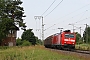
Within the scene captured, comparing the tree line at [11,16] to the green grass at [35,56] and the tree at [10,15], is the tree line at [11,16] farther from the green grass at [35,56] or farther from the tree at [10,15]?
the green grass at [35,56]

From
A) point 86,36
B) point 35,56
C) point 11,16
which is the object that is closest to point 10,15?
point 11,16

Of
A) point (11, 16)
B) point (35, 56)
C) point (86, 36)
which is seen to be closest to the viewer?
point (35, 56)

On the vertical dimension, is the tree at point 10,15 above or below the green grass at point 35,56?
above

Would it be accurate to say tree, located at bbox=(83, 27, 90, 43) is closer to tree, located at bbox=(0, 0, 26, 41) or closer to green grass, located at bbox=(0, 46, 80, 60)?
tree, located at bbox=(0, 0, 26, 41)

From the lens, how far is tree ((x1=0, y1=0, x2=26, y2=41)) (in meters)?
70.6

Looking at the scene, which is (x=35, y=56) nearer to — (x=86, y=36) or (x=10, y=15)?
(x=86, y=36)

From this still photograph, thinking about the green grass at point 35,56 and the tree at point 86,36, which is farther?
the tree at point 86,36

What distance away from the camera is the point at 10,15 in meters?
77.0

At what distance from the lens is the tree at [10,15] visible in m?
70.6

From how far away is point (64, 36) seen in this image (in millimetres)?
41344

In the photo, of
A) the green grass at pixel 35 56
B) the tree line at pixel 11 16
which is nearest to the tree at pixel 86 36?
the tree line at pixel 11 16

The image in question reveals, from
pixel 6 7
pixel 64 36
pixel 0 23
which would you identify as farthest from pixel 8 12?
pixel 64 36

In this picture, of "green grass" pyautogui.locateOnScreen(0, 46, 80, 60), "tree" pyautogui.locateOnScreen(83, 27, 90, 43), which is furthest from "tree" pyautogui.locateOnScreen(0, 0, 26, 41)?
"green grass" pyautogui.locateOnScreen(0, 46, 80, 60)

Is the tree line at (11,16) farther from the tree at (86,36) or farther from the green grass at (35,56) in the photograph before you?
the green grass at (35,56)
